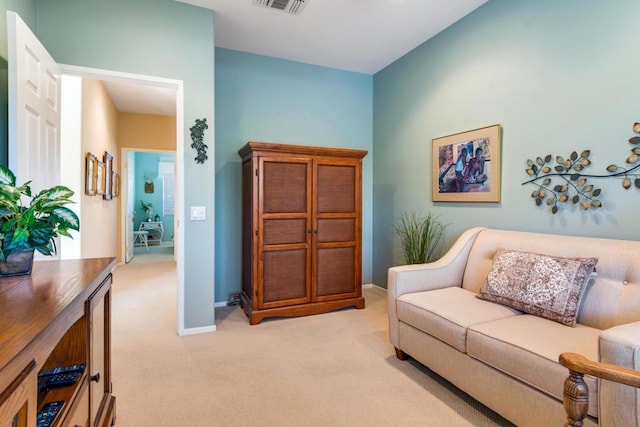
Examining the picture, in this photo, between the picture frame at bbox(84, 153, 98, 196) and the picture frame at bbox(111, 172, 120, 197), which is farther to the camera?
the picture frame at bbox(111, 172, 120, 197)

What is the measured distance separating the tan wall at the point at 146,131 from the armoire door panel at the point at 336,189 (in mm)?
3886

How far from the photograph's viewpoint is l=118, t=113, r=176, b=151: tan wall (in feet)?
19.4

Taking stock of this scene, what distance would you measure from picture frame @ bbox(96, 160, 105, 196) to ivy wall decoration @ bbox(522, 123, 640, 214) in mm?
4727

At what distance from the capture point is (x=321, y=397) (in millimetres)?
1936

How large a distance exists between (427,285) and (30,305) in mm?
2252

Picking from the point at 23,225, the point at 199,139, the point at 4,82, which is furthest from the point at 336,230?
the point at 4,82

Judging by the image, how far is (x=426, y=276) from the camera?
246 centimetres

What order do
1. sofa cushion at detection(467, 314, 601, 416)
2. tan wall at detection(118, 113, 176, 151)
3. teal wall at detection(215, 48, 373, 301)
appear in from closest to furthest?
sofa cushion at detection(467, 314, 601, 416) < teal wall at detection(215, 48, 373, 301) < tan wall at detection(118, 113, 176, 151)

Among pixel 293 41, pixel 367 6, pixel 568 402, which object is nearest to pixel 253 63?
pixel 293 41

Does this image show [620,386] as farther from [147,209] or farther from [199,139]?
[147,209]

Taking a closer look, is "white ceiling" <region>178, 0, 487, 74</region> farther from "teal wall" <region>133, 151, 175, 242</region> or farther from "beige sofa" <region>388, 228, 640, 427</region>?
"teal wall" <region>133, 151, 175, 242</region>

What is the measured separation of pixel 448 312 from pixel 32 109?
2721 millimetres

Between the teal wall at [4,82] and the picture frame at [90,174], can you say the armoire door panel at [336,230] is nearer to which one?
the teal wall at [4,82]

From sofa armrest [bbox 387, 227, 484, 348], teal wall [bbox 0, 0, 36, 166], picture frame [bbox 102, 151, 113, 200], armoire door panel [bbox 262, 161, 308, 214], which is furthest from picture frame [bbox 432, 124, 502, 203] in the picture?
picture frame [bbox 102, 151, 113, 200]
